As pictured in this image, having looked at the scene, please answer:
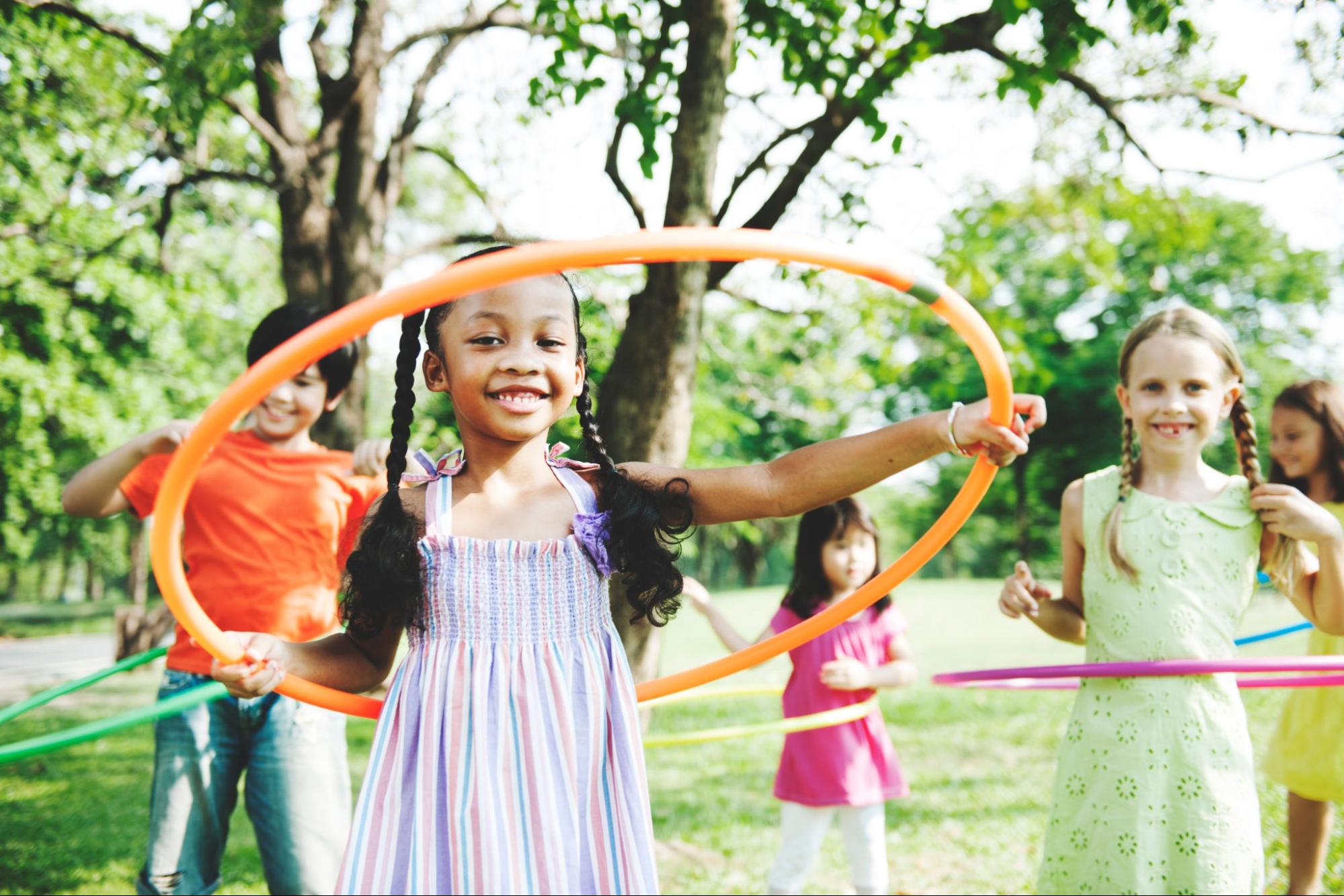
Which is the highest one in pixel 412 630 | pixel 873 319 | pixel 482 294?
pixel 873 319

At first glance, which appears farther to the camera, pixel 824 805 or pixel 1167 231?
pixel 1167 231

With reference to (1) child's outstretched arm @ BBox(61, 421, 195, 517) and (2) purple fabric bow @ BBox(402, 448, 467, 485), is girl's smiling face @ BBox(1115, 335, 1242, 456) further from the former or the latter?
(1) child's outstretched arm @ BBox(61, 421, 195, 517)

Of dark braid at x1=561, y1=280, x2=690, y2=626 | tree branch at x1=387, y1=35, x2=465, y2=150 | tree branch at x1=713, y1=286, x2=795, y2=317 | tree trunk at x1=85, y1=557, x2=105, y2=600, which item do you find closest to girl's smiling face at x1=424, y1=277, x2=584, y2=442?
dark braid at x1=561, y1=280, x2=690, y2=626

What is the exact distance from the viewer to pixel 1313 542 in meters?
3.04

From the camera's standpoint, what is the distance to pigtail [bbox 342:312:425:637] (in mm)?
2182

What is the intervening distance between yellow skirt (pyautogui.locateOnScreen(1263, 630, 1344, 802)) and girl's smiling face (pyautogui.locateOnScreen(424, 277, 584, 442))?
3.35 metres

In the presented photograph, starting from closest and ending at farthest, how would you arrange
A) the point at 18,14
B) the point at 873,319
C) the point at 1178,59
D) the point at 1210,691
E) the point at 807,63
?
the point at 1210,691 < the point at 807,63 < the point at 1178,59 < the point at 18,14 < the point at 873,319

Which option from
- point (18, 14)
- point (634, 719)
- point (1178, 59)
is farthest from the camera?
point (18, 14)

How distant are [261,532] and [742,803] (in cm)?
418

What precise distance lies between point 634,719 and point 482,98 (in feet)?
25.9

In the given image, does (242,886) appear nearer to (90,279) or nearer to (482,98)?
(482,98)

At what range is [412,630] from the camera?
2201mm

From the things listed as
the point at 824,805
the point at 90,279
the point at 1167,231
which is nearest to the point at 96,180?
the point at 824,805

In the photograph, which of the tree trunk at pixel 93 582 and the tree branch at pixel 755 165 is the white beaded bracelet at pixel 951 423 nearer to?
the tree branch at pixel 755 165
